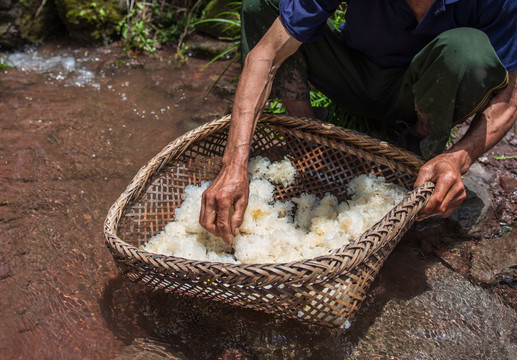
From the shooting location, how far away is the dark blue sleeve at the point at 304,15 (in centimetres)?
217

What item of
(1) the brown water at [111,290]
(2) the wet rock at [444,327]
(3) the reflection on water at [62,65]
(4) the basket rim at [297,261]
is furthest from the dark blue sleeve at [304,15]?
(3) the reflection on water at [62,65]

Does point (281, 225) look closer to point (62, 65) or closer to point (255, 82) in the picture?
point (255, 82)

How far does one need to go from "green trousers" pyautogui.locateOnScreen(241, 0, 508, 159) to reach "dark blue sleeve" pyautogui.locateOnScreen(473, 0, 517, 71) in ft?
0.27

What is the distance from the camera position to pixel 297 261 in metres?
1.71

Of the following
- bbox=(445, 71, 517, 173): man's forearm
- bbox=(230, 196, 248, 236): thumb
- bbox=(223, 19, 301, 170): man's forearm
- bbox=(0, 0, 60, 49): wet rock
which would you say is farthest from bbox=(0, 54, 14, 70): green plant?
bbox=(445, 71, 517, 173): man's forearm

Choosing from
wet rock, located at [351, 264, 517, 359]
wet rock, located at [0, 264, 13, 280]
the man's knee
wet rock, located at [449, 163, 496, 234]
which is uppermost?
the man's knee

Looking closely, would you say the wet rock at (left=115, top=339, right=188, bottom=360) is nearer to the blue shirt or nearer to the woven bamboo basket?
the woven bamboo basket

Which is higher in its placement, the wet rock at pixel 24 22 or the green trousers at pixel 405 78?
the green trousers at pixel 405 78

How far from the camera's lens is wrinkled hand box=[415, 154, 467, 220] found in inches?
77.9

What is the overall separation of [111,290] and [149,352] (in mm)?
474

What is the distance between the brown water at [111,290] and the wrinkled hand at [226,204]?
15.3 inches

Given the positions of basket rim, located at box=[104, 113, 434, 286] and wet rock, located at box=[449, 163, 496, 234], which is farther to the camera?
wet rock, located at box=[449, 163, 496, 234]

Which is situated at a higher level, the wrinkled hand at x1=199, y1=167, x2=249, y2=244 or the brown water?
the wrinkled hand at x1=199, y1=167, x2=249, y2=244

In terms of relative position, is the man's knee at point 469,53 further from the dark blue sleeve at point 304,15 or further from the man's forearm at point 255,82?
the man's forearm at point 255,82
